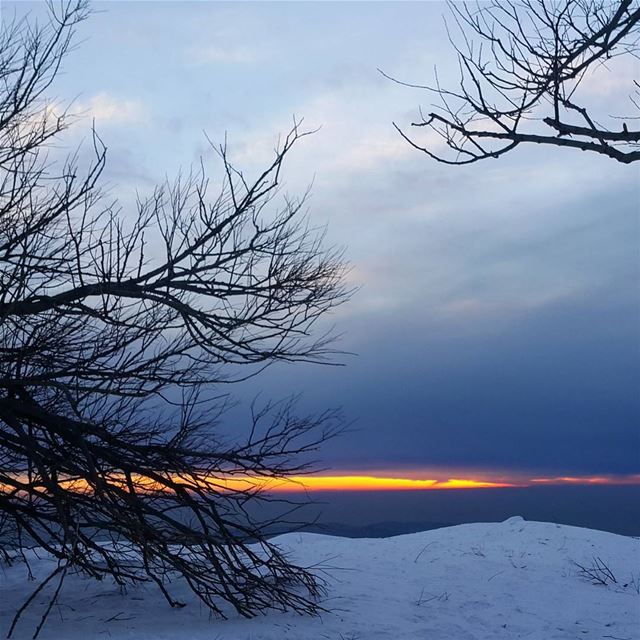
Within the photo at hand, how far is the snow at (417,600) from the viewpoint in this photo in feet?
22.5

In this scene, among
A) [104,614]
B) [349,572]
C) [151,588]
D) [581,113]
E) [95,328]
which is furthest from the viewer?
[349,572]

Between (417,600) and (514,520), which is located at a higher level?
(514,520)

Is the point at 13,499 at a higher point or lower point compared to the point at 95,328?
lower

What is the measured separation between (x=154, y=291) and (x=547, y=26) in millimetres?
4581

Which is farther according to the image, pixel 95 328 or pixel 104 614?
pixel 95 328

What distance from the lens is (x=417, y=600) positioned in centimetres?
815

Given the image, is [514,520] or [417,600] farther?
[514,520]

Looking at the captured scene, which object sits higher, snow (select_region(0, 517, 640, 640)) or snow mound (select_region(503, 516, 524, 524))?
snow mound (select_region(503, 516, 524, 524))

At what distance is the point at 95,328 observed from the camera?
7.84 m

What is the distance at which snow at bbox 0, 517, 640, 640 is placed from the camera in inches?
269

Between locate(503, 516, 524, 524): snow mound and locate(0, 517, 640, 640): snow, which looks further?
locate(503, 516, 524, 524): snow mound

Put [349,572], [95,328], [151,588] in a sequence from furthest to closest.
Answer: [349,572] < [151,588] < [95,328]

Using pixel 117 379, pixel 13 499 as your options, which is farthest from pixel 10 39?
pixel 13 499

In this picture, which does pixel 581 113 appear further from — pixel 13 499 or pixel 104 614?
pixel 13 499
